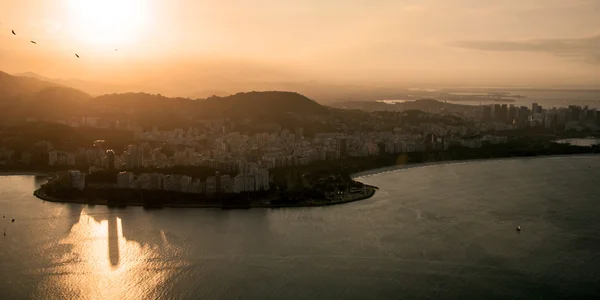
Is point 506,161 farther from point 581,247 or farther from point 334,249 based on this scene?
point 334,249

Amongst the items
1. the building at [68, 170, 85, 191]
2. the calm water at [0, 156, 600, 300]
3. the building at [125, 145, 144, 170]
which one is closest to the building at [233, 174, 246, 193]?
the calm water at [0, 156, 600, 300]

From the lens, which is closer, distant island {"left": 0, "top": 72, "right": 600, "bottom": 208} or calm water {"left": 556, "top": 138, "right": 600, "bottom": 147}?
distant island {"left": 0, "top": 72, "right": 600, "bottom": 208}

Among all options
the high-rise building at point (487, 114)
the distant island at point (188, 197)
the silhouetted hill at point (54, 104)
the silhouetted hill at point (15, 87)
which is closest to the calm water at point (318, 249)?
the distant island at point (188, 197)

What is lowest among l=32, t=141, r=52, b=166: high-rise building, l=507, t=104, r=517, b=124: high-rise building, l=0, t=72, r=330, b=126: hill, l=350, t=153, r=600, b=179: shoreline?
l=350, t=153, r=600, b=179: shoreline

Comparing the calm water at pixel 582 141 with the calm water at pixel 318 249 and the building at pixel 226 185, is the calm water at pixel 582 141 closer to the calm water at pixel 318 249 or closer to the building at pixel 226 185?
the calm water at pixel 318 249

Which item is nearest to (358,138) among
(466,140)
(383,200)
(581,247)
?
(466,140)

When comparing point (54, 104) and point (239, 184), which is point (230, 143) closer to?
point (239, 184)

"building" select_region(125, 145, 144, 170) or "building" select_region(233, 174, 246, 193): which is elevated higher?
"building" select_region(125, 145, 144, 170)

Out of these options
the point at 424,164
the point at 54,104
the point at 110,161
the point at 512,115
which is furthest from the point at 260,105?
the point at 512,115

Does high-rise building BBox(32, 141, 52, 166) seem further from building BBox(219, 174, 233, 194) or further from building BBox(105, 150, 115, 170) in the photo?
building BBox(219, 174, 233, 194)

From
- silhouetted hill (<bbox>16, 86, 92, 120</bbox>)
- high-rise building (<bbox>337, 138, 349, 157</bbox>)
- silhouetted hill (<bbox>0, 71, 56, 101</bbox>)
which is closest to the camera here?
high-rise building (<bbox>337, 138, 349, 157</bbox>)
